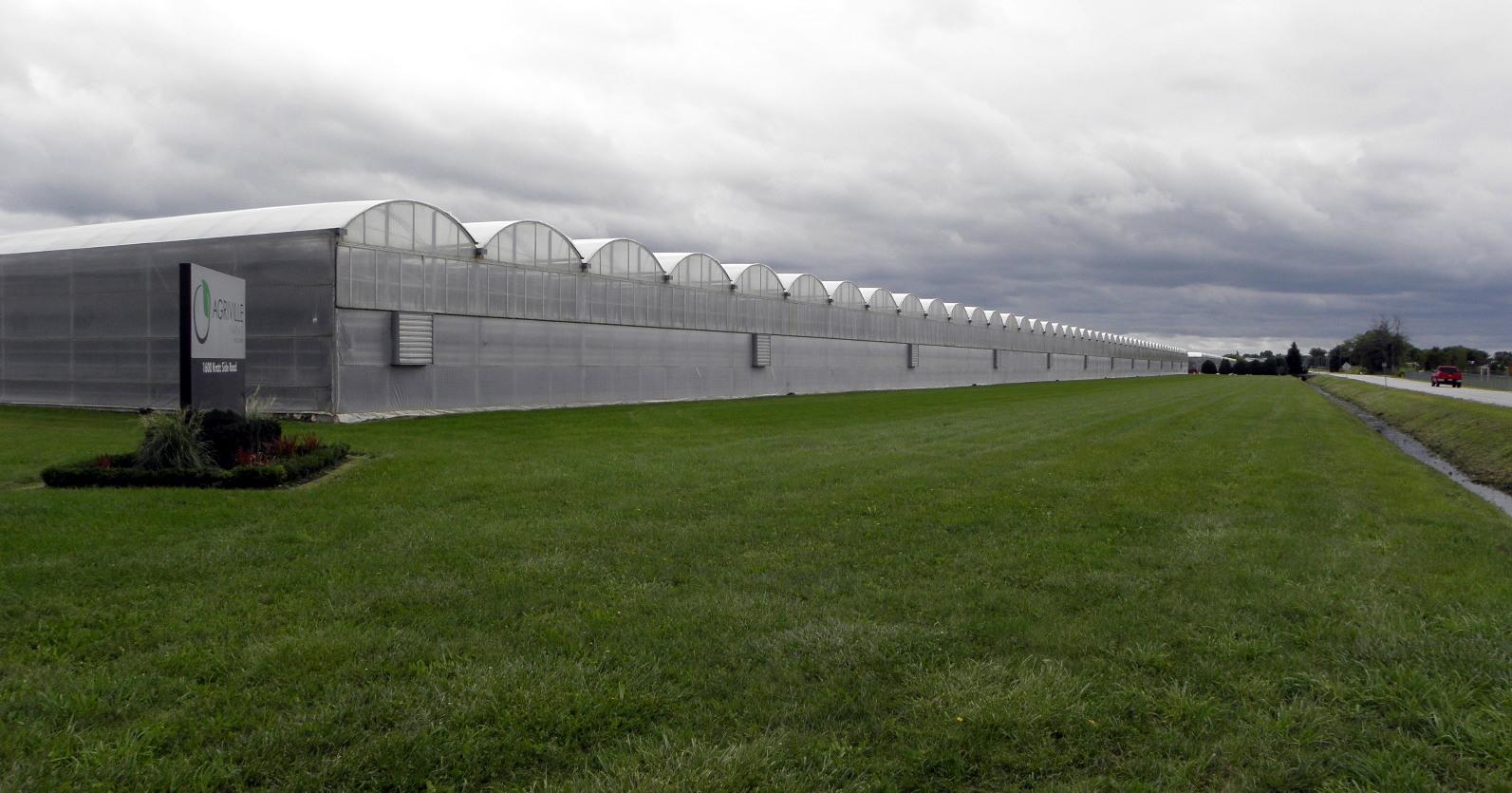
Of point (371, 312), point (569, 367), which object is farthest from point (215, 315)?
point (569, 367)

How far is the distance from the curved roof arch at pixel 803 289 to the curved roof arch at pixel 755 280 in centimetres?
60

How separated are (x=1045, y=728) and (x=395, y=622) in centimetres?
439

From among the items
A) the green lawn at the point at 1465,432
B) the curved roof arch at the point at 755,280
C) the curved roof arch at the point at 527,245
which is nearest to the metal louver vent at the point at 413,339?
the curved roof arch at the point at 527,245

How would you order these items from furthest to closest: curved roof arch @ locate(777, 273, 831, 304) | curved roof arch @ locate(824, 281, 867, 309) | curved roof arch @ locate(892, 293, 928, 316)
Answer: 1. curved roof arch @ locate(892, 293, 928, 316)
2. curved roof arch @ locate(824, 281, 867, 309)
3. curved roof arch @ locate(777, 273, 831, 304)

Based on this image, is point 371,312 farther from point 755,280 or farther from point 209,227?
point 755,280

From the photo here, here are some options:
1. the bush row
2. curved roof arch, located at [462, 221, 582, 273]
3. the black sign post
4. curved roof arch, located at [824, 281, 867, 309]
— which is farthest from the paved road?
the black sign post

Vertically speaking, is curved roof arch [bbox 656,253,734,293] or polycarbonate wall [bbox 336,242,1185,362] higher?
curved roof arch [bbox 656,253,734,293]

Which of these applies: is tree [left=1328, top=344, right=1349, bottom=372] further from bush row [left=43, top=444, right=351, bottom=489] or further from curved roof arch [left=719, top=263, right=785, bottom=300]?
bush row [left=43, top=444, right=351, bottom=489]

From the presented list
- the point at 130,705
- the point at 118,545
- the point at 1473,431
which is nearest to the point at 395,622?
the point at 130,705

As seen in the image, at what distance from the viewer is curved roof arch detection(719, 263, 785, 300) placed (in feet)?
141

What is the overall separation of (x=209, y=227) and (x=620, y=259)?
14046 mm

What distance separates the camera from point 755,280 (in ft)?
146

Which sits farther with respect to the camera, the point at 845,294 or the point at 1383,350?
the point at 1383,350

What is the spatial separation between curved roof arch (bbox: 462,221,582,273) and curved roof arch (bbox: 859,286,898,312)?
85.3 ft
